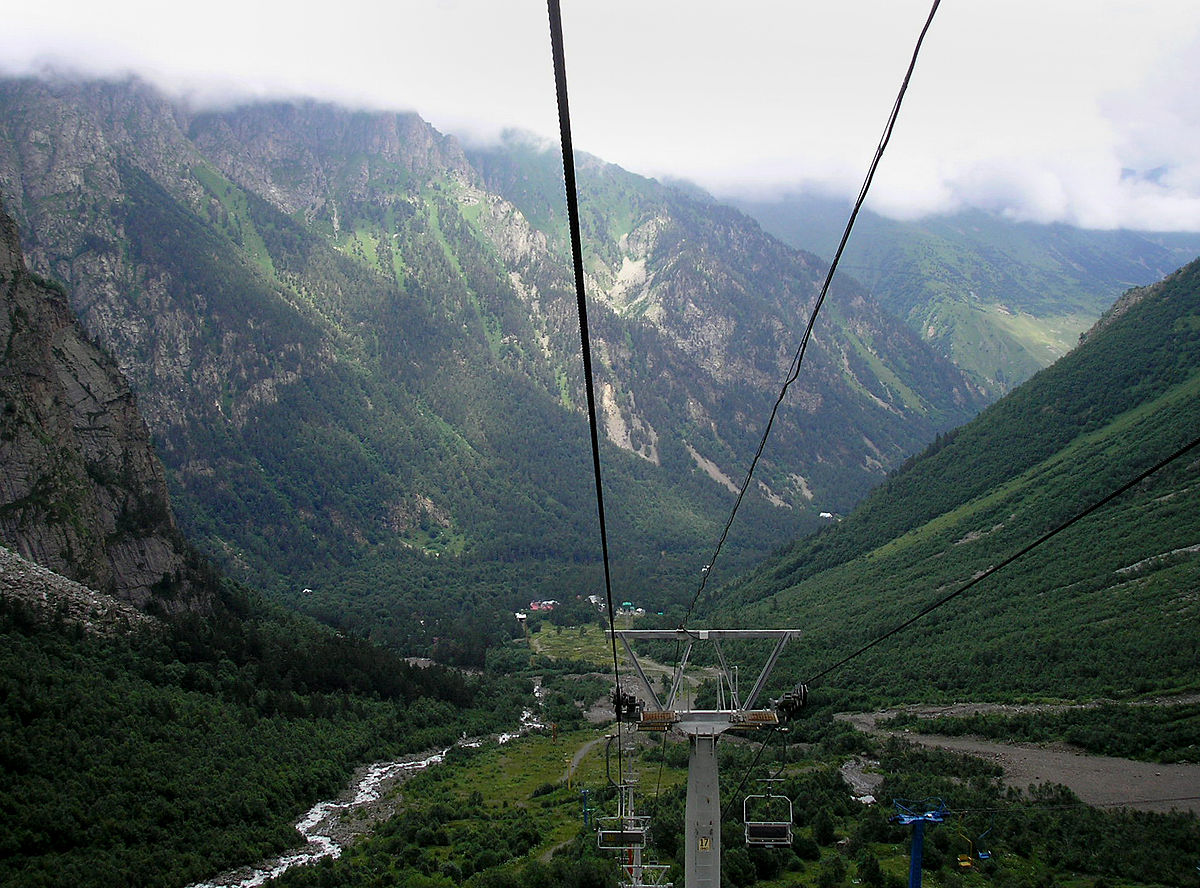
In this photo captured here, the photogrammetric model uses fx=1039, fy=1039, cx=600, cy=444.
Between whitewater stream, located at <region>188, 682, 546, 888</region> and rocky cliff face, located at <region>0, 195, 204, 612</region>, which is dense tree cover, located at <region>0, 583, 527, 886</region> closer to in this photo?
whitewater stream, located at <region>188, 682, 546, 888</region>

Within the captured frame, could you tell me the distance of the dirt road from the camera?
53156 millimetres

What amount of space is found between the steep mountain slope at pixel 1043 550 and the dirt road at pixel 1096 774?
1013 centimetres

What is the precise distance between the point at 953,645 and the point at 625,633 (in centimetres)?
8297

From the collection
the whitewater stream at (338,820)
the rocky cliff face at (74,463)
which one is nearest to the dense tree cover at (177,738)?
the whitewater stream at (338,820)

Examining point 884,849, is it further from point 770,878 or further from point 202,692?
point 202,692

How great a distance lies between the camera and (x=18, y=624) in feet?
217

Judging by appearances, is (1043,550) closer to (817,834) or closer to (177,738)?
(817,834)

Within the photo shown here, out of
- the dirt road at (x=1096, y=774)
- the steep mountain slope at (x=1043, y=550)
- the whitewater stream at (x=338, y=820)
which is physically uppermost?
the steep mountain slope at (x=1043, y=550)

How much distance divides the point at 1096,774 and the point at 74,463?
250ft

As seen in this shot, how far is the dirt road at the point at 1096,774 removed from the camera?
53156 millimetres

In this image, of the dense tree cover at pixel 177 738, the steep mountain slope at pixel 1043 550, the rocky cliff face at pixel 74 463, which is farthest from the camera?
the steep mountain slope at pixel 1043 550

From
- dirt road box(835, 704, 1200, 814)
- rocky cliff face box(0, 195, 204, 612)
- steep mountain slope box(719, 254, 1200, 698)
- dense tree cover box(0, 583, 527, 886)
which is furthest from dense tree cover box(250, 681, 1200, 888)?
rocky cliff face box(0, 195, 204, 612)

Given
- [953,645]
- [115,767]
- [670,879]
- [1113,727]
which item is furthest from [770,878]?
[953,645]

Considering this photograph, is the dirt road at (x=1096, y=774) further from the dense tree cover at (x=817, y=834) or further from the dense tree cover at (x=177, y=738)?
the dense tree cover at (x=177, y=738)
